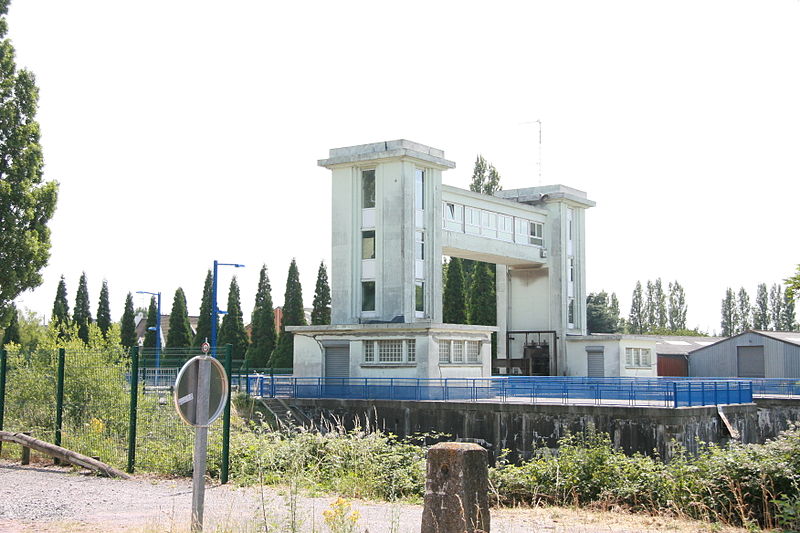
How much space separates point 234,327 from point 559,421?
44450mm

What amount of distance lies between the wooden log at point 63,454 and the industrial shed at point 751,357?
46.5 m

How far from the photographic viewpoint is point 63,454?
14906mm

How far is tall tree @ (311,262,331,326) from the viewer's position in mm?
66062

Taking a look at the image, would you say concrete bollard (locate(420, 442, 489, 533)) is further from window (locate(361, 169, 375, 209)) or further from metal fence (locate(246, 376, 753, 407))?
window (locate(361, 169, 375, 209))

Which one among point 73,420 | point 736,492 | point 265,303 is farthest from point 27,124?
point 265,303

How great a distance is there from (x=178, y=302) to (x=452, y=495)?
67.9 m

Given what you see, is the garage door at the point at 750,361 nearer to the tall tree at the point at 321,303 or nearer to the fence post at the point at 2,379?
the tall tree at the point at 321,303

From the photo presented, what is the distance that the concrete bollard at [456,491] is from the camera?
8.34m

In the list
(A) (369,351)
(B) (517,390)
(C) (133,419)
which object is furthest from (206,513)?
(A) (369,351)

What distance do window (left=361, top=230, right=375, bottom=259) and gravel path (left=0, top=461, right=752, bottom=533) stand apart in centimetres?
2733

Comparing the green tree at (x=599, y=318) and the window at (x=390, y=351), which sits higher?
the green tree at (x=599, y=318)

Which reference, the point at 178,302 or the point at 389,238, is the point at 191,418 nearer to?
the point at 389,238

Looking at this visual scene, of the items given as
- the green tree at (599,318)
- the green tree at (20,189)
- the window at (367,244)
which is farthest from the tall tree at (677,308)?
the green tree at (20,189)

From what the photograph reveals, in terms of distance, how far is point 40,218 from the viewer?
A: 29.5 m
